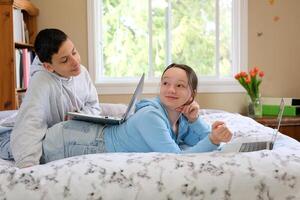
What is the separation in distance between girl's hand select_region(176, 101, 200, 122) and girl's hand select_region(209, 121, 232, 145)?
29 cm

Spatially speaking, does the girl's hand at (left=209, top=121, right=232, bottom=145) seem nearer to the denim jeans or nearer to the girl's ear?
the denim jeans

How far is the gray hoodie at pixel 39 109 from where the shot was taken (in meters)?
1.45

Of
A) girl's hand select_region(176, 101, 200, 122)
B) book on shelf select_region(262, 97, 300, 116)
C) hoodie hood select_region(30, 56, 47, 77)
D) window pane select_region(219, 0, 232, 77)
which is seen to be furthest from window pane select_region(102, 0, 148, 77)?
girl's hand select_region(176, 101, 200, 122)

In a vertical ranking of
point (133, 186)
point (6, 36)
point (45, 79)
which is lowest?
point (133, 186)

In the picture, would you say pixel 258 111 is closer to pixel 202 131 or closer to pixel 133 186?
pixel 202 131

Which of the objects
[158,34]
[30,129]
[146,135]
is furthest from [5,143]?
[158,34]

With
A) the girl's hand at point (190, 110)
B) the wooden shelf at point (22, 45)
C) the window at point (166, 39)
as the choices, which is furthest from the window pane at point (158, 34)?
the girl's hand at point (190, 110)

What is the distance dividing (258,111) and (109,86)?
134cm

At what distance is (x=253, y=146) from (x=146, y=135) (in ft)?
1.27

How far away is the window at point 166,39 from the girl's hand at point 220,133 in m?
2.12

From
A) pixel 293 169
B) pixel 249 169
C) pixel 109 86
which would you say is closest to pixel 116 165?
pixel 249 169

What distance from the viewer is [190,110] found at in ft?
5.41

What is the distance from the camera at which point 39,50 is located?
1596mm

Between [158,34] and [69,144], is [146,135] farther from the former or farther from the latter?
[158,34]
